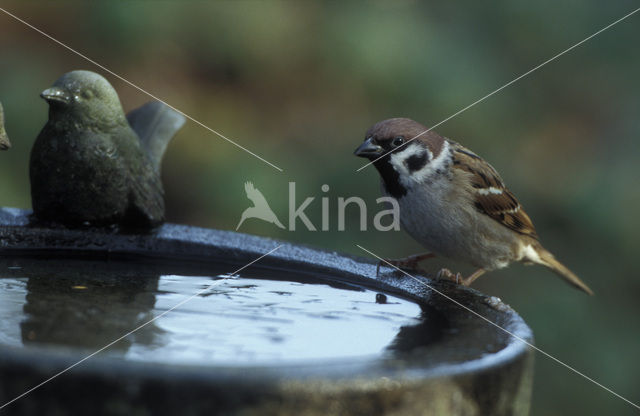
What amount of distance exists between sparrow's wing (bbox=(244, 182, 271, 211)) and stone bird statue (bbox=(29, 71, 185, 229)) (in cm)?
178

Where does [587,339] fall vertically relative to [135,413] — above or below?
below

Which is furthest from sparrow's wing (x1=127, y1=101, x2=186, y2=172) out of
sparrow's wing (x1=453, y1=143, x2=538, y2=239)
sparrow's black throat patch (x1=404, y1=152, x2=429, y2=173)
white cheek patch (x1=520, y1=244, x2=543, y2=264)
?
white cheek patch (x1=520, y1=244, x2=543, y2=264)

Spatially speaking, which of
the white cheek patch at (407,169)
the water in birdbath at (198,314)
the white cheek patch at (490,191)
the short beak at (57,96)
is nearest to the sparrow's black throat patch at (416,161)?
the white cheek patch at (407,169)

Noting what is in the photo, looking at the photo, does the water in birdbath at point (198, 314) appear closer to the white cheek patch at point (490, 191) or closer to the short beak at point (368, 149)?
the short beak at point (368, 149)

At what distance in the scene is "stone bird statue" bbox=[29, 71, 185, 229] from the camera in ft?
8.69

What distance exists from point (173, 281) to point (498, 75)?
314 cm

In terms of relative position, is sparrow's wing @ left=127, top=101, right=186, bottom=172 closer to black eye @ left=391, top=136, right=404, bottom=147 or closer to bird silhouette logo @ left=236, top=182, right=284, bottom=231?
black eye @ left=391, top=136, right=404, bottom=147

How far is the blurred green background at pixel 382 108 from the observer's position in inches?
182

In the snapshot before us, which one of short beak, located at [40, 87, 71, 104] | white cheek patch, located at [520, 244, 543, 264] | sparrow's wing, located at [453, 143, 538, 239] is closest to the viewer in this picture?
short beak, located at [40, 87, 71, 104]

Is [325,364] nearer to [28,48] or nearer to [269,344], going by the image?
[269,344]

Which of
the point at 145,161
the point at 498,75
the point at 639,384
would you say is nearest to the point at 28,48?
the point at 145,161

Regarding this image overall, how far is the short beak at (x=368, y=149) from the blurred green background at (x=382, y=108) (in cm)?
183

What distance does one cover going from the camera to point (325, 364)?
1.36m

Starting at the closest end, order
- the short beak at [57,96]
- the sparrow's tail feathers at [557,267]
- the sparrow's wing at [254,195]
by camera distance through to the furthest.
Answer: the short beak at [57,96] → the sparrow's tail feathers at [557,267] → the sparrow's wing at [254,195]
